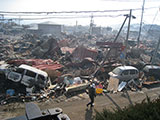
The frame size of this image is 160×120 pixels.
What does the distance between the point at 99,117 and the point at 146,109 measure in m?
1.02

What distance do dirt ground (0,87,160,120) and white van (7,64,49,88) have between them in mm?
1930

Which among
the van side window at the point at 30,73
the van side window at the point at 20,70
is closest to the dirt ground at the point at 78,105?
the van side window at the point at 30,73

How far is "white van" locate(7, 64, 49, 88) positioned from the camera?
1016 centimetres

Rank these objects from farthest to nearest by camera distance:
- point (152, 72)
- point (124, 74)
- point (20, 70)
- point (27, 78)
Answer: point (152, 72) → point (124, 74) → point (20, 70) → point (27, 78)

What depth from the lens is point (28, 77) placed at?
404 inches

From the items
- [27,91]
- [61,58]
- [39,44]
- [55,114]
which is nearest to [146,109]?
[55,114]

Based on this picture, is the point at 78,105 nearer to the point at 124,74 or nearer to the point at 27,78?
the point at 27,78

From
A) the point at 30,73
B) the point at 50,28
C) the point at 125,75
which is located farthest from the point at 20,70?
the point at 50,28

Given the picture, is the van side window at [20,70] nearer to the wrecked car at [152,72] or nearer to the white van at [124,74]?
the white van at [124,74]

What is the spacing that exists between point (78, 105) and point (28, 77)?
14.6 ft

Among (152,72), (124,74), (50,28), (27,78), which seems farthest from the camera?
(50,28)

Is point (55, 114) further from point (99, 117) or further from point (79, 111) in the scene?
point (79, 111)

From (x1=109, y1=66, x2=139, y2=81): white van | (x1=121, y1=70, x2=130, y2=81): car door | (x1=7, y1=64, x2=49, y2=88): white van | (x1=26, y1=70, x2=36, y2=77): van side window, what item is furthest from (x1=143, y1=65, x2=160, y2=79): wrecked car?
(x1=26, y1=70, x2=36, y2=77): van side window

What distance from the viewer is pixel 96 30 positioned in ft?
270
